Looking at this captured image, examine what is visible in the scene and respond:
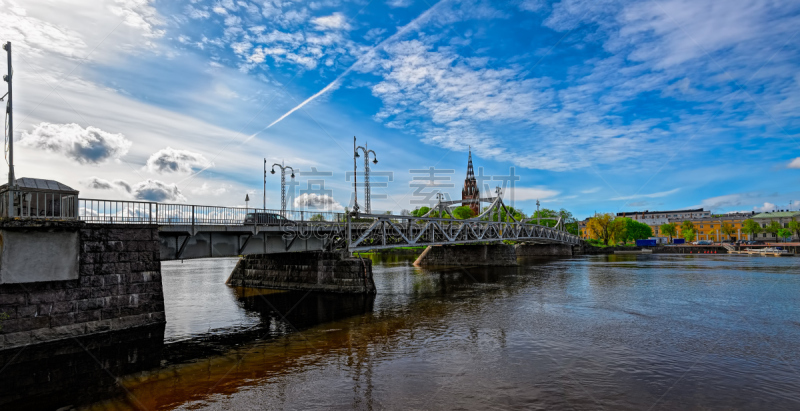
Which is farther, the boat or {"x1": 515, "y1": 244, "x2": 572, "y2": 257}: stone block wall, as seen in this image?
{"x1": 515, "y1": 244, "x2": 572, "y2": 257}: stone block wall

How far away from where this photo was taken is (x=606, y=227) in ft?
439

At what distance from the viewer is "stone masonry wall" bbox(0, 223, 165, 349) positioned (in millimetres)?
16688

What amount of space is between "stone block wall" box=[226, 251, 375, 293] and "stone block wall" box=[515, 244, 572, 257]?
3070 inches

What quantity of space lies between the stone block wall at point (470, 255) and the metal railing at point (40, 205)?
59.1 m

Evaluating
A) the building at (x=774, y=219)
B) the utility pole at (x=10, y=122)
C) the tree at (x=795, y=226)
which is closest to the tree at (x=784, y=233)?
the tree at (x=795, y=226)

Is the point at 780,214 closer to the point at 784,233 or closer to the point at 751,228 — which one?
the point at 751,228

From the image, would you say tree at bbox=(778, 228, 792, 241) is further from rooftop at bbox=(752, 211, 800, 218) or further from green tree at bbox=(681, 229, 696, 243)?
green tree at bbox=(681, 229, 696, 243)

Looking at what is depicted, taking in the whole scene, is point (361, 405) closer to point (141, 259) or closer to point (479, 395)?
point (479, 395)

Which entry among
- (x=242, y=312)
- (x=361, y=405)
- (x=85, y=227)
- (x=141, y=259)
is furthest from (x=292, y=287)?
(x=361, y=405)

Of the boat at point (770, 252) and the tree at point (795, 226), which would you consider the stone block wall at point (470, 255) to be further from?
the tree at point (795, 226)

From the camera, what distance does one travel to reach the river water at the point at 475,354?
12500 millimetres

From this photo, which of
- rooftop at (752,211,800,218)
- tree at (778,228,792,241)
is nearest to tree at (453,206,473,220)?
tree at (778,228,792,241)

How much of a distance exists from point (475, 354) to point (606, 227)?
133646 mm

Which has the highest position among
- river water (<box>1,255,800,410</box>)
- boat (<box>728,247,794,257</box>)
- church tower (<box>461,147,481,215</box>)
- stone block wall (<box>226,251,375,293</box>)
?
church tower (<box>461,147,481,215</box>)
